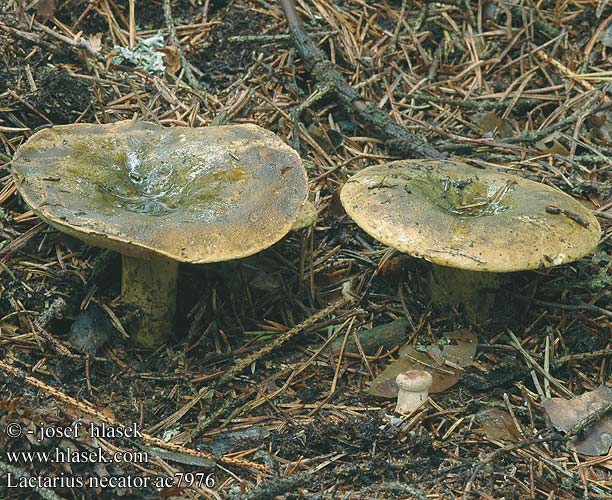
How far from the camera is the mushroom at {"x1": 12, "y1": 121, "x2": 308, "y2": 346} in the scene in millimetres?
2586

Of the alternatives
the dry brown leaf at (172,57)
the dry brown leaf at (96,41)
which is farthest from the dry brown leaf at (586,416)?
the dry brown leaf at (96,41)

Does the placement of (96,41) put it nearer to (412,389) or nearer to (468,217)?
(468,217)

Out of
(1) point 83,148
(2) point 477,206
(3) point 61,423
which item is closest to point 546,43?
(2) point 477,206

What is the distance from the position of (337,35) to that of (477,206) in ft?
5.36

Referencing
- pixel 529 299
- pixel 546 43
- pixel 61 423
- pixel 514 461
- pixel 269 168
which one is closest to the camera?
pixel 61 423

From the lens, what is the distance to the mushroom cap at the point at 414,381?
2.75m

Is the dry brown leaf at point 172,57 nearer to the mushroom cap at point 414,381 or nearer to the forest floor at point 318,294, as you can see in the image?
the forest floor at point 318,294

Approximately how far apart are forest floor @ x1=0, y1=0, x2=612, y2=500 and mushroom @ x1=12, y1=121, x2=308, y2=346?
0.32m

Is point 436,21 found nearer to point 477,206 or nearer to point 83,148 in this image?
point 477,206

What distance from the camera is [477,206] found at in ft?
10.5

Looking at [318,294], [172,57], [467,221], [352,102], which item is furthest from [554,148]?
[172,57]

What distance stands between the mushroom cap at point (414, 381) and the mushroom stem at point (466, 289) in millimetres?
568

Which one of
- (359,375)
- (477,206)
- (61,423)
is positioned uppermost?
(477,206)

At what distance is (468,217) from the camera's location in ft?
9.83
